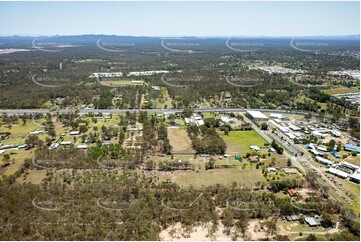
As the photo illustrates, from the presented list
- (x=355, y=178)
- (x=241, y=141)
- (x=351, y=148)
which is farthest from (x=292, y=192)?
(x=351, y=148)

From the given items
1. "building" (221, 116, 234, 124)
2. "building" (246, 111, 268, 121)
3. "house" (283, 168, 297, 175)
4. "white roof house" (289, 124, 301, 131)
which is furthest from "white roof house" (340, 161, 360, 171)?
"building" (221, 116, 234, 124)

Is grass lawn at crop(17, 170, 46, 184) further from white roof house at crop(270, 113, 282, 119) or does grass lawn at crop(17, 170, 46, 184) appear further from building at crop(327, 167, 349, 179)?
white roof house at crop(270, 113, 282, 119)

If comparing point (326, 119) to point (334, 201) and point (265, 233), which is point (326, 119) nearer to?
point (334, 201)

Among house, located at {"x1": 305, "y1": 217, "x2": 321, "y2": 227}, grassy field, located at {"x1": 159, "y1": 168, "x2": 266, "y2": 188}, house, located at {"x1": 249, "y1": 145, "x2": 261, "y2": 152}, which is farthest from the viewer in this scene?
house, located at {"x1": 249, "y1": 145, "x2": 261, "y2": 152}

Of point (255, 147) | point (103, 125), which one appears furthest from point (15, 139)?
point (255, 147)

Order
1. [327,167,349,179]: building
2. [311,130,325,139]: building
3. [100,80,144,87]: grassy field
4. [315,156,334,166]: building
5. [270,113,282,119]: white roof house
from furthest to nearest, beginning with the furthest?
[100,80,144,87]: grassy field, [270,113,282,119]: white roof house, [311,130,325,139]: building, [315,156,334,166]: building, [327,167,349,179]: building

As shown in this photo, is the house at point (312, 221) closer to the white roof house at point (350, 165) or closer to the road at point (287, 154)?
the road at point (287, 154)

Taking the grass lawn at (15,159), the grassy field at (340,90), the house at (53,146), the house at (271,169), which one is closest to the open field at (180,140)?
the house at (271,169)

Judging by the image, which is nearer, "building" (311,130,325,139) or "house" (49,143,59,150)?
"house" (49,143,59,150)
